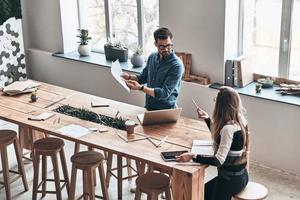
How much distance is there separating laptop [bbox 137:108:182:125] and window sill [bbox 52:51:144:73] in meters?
1.70

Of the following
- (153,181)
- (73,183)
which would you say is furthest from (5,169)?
(153,181)

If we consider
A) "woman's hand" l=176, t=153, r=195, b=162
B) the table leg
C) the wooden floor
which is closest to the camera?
the table leg

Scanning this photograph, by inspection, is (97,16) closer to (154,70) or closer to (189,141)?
(154,70)

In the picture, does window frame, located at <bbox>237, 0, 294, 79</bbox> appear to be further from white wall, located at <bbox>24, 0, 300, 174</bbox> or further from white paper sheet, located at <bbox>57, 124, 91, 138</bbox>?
white paper sheet, located at <bbox>57, 124, 91, 138</bbox>

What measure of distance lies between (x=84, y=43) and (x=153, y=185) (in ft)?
10.2

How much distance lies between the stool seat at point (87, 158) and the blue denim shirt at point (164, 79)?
0.67m

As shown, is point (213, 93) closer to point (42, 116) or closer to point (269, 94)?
point (269, 94)

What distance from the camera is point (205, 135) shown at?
13.4 ft

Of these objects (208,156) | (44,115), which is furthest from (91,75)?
(208,156)

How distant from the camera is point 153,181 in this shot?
4008 millimetres

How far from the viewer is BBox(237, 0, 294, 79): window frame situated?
16.6 feet

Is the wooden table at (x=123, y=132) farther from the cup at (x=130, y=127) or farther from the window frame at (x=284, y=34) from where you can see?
the window frame at (x=284, y=34)

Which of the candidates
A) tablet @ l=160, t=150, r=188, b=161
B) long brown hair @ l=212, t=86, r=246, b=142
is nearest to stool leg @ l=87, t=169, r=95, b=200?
tablet @ l=160, t=150, r=188, b=161

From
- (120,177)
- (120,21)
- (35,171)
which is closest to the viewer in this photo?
(35,171)
